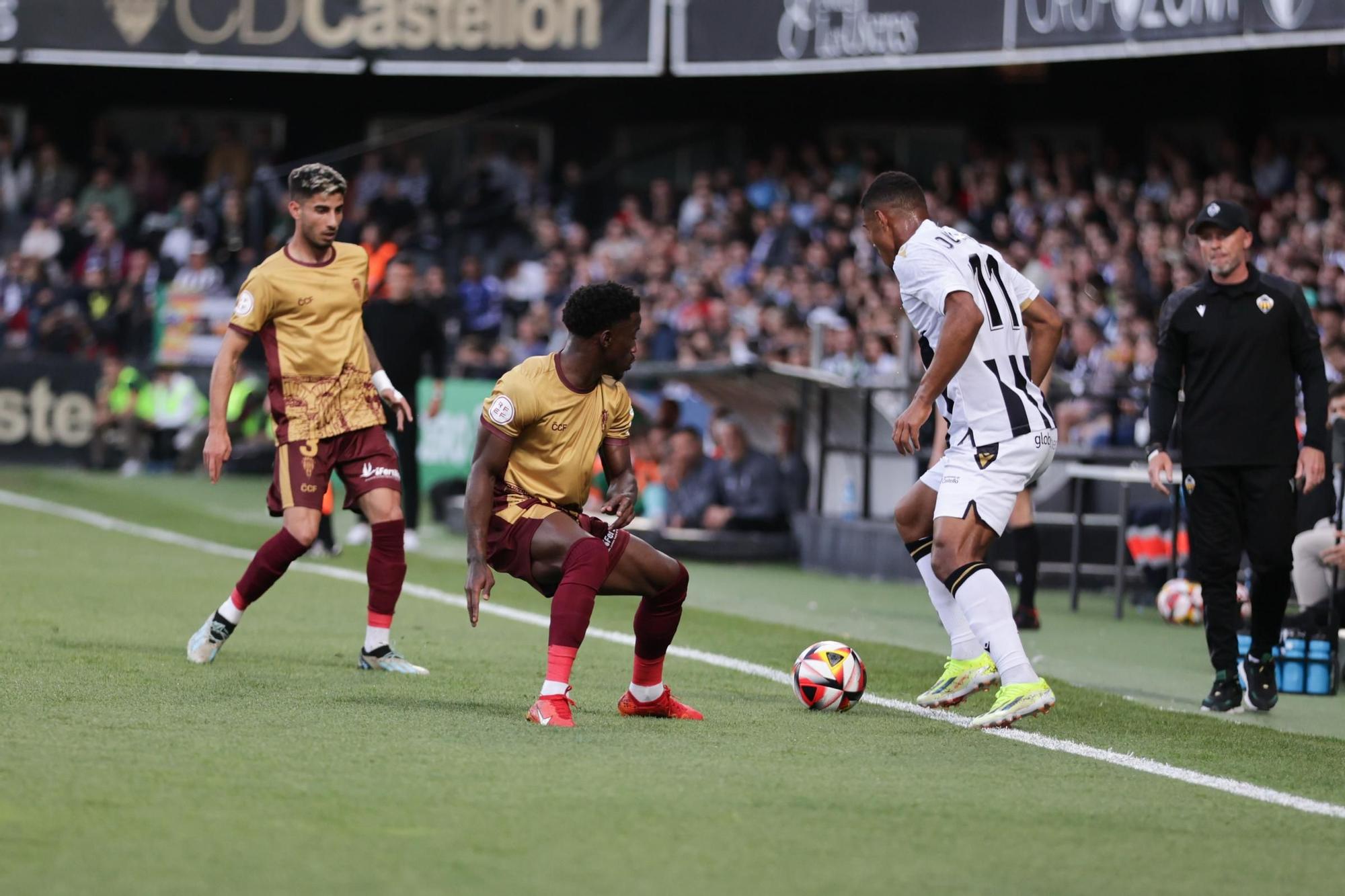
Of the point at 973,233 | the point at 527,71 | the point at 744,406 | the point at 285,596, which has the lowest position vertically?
the point at 285,596

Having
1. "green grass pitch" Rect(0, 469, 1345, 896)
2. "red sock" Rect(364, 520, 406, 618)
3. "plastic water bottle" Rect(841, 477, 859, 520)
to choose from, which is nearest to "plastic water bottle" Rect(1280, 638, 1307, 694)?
"green grass pitch" Rect(0, 469, 1345, 896)

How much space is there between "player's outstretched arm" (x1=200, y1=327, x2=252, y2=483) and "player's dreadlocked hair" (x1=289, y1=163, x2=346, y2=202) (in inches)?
26.0

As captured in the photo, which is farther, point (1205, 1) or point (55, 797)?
point (1205, 1)

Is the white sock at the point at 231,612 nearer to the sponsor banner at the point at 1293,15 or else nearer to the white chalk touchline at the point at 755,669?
the white chalk touchline at the point at 755,669

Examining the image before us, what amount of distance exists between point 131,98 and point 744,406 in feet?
58.7

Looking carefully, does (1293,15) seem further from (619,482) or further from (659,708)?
(659,708)

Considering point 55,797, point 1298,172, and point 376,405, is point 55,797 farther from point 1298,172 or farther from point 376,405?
point 1298,172

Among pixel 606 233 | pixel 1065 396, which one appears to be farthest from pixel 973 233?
pixel 1065 396

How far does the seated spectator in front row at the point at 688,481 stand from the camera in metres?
15.5

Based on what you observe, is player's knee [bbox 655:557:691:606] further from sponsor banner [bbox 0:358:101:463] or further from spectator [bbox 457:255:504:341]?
sponsor banner [bbox 0:358:101:463]

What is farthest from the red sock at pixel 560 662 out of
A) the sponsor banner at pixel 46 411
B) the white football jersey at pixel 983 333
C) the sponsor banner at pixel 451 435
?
the sponsor banner at pixel 46 411

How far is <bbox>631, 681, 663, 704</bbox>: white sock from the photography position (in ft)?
23.1

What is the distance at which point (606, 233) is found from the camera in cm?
2627

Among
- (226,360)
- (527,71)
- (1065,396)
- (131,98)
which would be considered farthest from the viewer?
(131,98)
